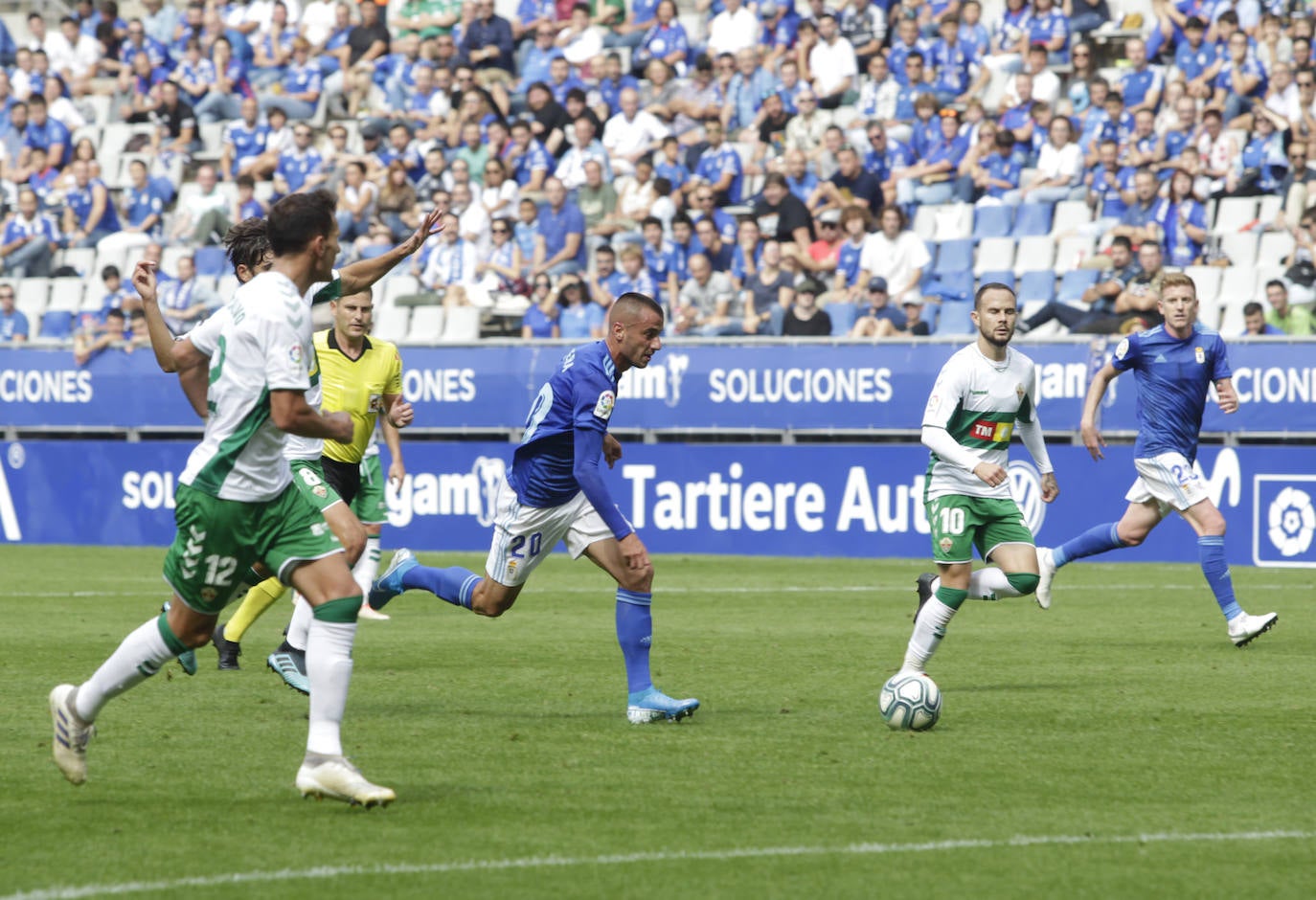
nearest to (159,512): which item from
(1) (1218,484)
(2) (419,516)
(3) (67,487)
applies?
(3) (67,487)

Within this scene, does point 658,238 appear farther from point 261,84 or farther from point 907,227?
point 261,84

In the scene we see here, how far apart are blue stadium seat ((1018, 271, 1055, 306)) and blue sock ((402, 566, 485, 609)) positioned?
12436mm

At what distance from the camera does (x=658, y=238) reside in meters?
22.6

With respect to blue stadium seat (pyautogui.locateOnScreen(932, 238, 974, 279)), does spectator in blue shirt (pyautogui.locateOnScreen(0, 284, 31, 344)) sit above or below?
below

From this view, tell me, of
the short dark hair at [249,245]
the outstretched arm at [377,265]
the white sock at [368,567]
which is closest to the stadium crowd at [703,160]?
the white sock at [368,567]

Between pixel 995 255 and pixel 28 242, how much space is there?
13.4 m

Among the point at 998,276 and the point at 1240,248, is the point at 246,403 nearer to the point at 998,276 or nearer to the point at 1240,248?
the point at 998,276

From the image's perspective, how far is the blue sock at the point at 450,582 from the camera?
966cm

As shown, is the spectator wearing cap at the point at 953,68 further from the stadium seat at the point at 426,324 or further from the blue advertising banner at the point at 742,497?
the stadium seat at the point at 426,324

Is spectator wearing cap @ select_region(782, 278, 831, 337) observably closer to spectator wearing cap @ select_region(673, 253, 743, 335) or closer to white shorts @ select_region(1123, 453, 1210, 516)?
spectator wearing cap @ select_region(673, 253, 743, 335)

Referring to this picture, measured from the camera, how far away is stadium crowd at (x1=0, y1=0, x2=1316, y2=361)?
2100 cm

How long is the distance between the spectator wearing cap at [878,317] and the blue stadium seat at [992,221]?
5.86 feet

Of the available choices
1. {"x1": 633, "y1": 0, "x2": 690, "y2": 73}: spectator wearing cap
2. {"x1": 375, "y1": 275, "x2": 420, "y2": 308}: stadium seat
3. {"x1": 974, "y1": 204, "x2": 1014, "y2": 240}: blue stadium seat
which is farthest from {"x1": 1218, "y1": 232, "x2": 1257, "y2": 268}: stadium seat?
{"x1": 375, "y1": 275, "x2": 420, "y2": 308}: stadium seat

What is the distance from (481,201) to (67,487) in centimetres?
615
